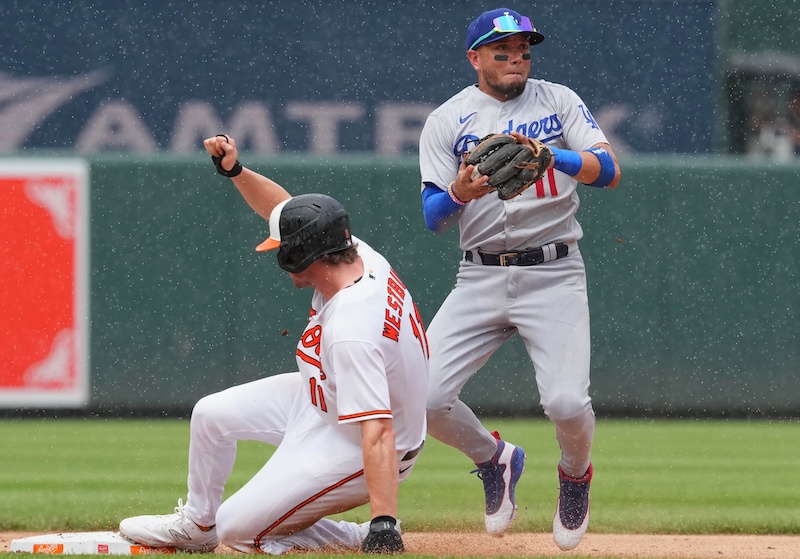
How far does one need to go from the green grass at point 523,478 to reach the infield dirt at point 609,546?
0.19 metres

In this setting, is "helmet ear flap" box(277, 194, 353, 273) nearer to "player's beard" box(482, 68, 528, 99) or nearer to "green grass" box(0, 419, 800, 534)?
"player's beard" box(482, 68, 528, 99)

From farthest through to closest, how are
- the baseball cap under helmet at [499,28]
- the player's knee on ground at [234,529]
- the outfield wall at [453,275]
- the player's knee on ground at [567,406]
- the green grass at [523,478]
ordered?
the outfield wall at [453,275], the green grass at [523,478], the baseball cap under helmet at [499,28], the player's knee on ground at [567,406], the player's knee on ground at [234,529]

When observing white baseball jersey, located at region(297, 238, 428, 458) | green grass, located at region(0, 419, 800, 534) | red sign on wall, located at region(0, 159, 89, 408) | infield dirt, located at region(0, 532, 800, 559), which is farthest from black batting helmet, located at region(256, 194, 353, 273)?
red sign on wall, located at region(0, 159, 89, 408)

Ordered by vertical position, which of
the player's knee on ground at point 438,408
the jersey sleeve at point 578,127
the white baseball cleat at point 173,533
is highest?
the jersey sleeve at point 578,127

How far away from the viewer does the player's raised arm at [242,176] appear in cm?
471

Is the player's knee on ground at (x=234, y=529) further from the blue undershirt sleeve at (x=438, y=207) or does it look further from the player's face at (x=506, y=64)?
the player's face at (x=506, y=64)

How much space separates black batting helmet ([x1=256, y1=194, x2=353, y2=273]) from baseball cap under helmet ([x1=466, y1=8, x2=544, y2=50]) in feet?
3.30

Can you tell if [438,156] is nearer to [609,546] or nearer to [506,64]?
[506,64]

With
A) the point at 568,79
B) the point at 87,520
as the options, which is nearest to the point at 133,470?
the point at 87,520

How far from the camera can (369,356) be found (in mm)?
3807

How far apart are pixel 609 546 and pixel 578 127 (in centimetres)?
155

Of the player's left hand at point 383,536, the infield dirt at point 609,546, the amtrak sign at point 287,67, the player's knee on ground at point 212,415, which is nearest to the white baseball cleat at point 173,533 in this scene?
the infield dirt at point 609,546

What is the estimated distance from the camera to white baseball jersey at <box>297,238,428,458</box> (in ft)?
12.4

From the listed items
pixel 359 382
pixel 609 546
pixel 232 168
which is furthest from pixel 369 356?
pixel 609 546
